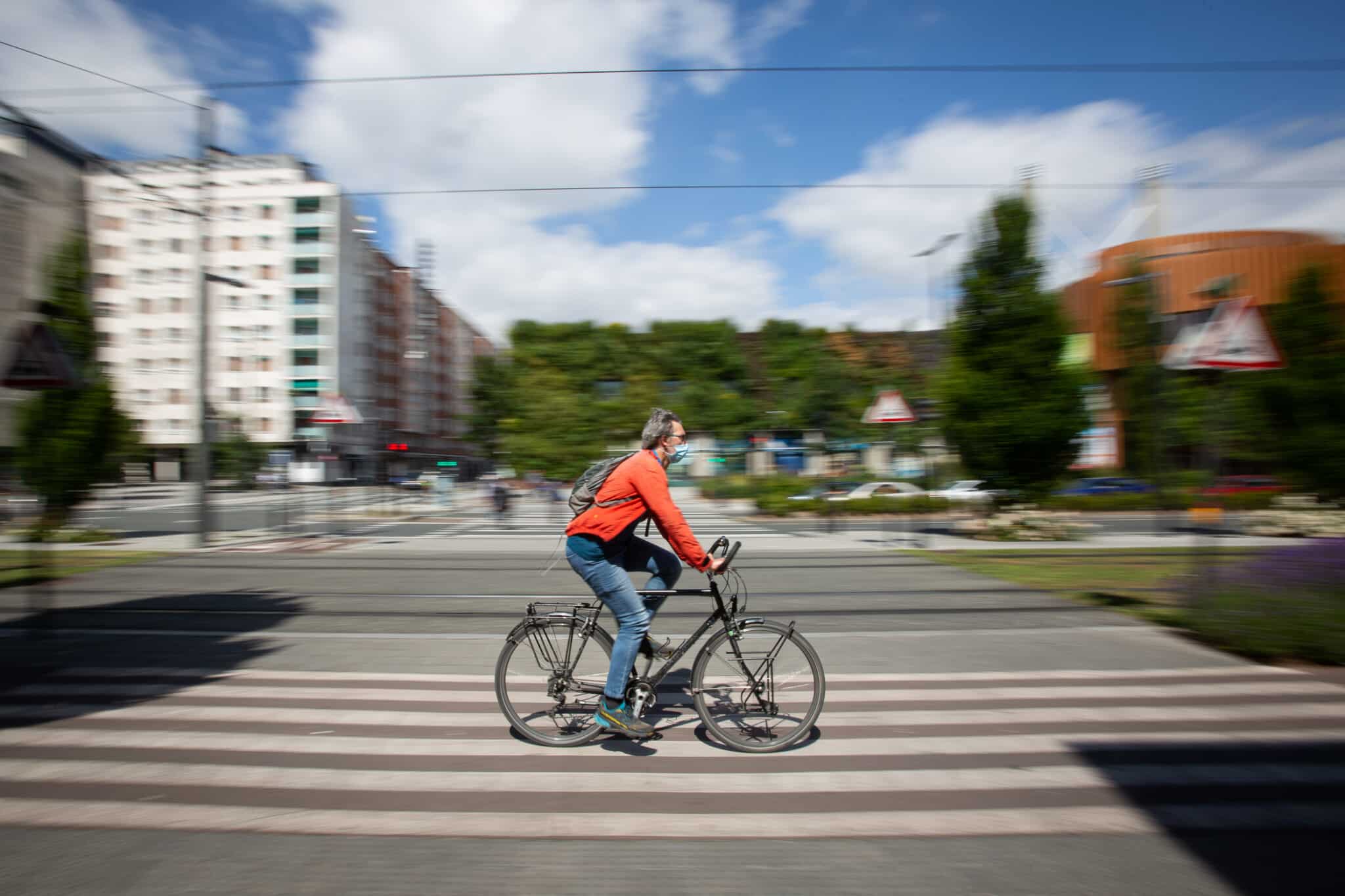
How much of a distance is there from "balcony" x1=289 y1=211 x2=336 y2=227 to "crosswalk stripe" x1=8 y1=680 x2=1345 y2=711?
56291 mm

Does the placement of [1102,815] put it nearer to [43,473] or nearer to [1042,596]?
[1042,596]

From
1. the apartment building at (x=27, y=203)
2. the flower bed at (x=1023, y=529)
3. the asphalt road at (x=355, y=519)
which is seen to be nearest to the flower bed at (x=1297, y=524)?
the asphalt road at (x=355, y=519)

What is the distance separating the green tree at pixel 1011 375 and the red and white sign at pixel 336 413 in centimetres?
1400

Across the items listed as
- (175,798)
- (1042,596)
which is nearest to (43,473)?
(175,798)

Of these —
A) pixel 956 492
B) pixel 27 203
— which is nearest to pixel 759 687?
pixel 27 203

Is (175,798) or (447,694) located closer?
(175,798)

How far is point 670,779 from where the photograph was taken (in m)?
3.80

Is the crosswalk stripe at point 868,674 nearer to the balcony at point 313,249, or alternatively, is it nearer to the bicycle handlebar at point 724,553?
the bicycle handlebar at point 724,553

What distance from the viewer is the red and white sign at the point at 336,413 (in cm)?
1809

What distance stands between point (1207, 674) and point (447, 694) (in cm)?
550

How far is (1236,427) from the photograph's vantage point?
17.3 meters

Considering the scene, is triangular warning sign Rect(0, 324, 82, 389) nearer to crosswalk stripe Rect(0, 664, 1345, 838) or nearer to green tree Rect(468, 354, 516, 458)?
crosswalk stripe Rect(0, 664, 1345, 838)

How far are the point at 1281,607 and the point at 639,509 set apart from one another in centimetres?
537

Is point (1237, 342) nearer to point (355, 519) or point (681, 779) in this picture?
point (681, 779)
